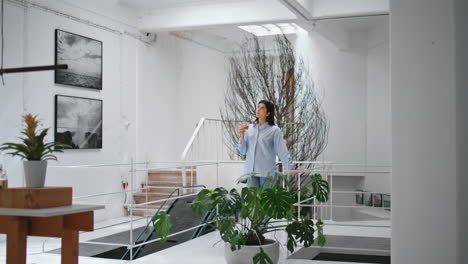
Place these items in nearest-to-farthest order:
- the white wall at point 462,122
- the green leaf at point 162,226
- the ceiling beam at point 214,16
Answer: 1. the white wall at point 462,122
2. the green leaf at point 162,226
3. the ceiling beam at point 214,16

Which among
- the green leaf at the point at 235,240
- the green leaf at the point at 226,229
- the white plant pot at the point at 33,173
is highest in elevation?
the white plant pot at the point at 33,173

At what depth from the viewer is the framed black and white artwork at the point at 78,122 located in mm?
7457

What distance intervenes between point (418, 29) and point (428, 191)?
0.94m

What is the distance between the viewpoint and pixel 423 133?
3039mm

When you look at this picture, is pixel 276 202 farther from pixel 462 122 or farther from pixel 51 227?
pixel 51 227

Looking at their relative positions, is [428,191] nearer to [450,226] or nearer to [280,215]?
[450,226]

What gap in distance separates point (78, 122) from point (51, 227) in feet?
17.7

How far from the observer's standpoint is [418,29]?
3059 mm

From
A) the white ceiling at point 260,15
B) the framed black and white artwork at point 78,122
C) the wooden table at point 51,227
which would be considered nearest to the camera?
the wooden table at point 51,227

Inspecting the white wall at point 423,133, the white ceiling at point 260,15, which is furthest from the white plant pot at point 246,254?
the white ceiling at point 260,15

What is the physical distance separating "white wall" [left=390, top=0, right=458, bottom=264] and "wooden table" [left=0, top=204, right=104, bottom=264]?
175cm

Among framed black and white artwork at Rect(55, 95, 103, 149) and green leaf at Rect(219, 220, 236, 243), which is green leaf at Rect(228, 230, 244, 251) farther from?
framed black and white artwork at Rect(55, 95, 103, 149)

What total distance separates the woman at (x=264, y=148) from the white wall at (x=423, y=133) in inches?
78.8

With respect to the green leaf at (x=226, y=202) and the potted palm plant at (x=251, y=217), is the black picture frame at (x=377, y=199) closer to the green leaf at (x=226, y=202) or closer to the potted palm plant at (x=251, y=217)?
the potted palm plant at (x=251, y=217)
